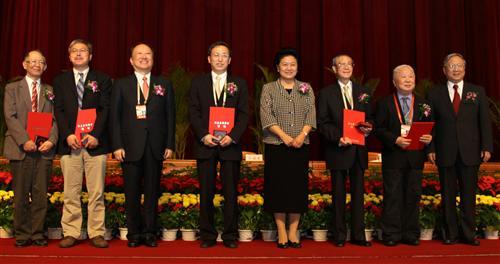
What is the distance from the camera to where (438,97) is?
13.9ft

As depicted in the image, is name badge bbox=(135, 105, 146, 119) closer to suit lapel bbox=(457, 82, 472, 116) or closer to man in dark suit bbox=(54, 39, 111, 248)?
man in dark suit bbox=(54, 39, 111, 248)

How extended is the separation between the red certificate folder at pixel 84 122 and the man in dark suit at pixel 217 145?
0.75m

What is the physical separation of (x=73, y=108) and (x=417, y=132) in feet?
8.81

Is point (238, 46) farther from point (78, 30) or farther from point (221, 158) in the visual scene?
point (221, 158)

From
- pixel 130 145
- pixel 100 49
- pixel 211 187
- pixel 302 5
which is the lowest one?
pixel 211 187

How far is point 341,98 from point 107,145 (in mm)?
1892

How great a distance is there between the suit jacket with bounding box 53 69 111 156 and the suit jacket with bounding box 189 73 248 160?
2.23ft

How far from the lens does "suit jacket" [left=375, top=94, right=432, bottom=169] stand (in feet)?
13.4

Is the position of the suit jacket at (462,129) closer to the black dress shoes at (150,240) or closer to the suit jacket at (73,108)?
the black dress shoes at (150,240)

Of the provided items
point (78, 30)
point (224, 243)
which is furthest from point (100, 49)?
point (224, 243)

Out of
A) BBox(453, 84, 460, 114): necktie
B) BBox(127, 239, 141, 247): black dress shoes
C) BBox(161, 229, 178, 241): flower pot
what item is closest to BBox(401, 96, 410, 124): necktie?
BBox(453, 84, 460, 114): necktie

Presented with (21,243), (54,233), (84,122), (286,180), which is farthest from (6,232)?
(286,180)

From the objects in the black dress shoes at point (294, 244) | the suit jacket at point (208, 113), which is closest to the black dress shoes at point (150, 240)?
the suit jacket at point (208, 113)

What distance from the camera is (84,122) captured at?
3.83 meters
